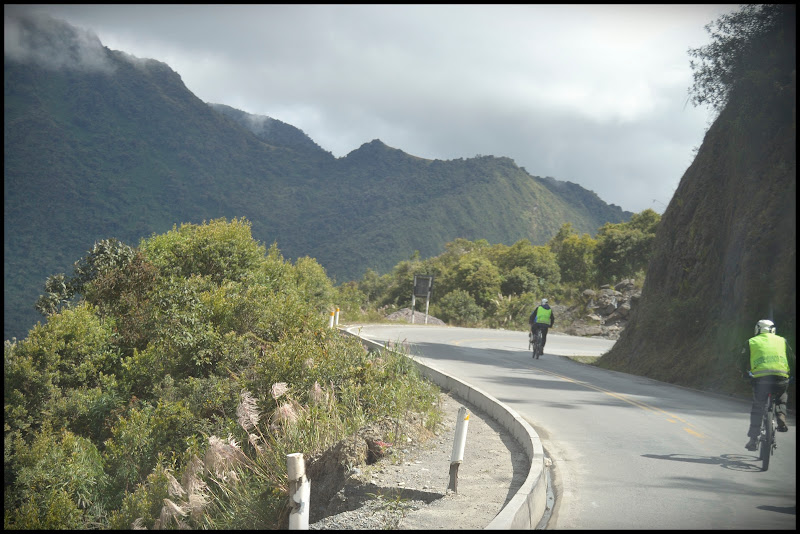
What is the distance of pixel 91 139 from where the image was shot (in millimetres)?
127812

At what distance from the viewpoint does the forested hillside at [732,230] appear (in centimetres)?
1442

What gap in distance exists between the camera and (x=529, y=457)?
8.14m

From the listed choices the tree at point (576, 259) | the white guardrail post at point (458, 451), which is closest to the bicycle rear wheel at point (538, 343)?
the white guardrail post at point (458, 451)

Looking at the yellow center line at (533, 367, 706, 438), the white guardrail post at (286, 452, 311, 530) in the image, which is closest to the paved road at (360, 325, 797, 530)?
the yellow center line at (533, 367, 706, 438)

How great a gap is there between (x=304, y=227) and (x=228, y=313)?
374 ft

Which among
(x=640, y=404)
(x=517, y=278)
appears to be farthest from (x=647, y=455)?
(x=517, y=278)

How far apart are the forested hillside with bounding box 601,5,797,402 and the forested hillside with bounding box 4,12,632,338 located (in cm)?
7817

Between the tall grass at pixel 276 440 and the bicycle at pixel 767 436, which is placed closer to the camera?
the tall grass at pixel 276 440

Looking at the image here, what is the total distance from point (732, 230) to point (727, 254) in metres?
0.66

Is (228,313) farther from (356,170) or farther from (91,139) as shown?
(356,170)

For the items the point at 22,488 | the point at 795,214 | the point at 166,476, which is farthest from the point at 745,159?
the point at 22,488

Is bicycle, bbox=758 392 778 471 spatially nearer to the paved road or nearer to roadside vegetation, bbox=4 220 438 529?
the paved road

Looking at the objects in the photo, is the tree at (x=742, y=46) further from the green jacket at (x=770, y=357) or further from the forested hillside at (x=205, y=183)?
the forested hillside at (x=205, y=183)

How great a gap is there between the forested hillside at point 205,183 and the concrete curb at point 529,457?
79335 mm
